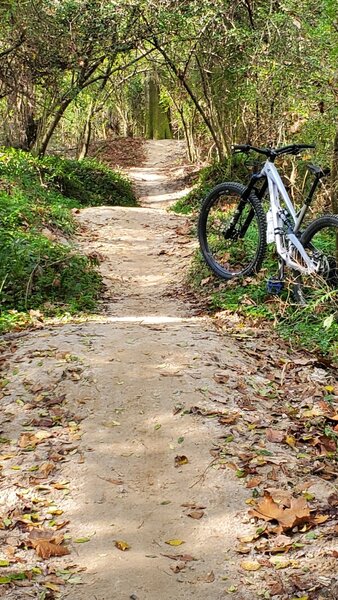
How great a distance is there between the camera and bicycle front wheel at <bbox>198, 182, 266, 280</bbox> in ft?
21.4

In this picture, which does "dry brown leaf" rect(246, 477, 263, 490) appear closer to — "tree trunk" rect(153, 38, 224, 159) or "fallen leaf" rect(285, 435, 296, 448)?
"fallen leaf" rect(285, 435, 296, 448)

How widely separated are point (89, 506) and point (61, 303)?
333cm

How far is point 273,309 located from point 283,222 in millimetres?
774

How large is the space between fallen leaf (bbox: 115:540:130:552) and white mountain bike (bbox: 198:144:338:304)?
255 cm

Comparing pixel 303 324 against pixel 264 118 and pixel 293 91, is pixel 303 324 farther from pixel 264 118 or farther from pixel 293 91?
pixel 264 118

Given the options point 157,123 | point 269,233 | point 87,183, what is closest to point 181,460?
point 269,233

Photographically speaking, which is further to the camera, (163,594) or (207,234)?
(207,234)

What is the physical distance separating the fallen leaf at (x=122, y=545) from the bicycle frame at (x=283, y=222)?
10.1 ft

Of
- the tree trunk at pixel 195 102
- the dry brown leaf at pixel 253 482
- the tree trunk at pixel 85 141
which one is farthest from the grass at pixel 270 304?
the tree trunk at pixel 85 141

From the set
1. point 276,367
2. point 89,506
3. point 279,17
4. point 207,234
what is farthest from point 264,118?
point 89,506

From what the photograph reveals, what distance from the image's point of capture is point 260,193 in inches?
250

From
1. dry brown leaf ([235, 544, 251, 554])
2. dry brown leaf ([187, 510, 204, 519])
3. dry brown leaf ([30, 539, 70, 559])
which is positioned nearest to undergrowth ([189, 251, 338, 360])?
dry brown leaf ([187, 510, 204, 519])

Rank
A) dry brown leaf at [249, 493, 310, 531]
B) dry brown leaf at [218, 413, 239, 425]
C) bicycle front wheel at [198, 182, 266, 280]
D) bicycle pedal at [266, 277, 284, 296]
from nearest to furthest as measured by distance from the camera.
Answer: dry brown leaf at [249, 493, 310, 531]
dry brown leaf at [218, 413, 239, 425]
bicycle pedal at [266, 277, 284, 296]
bicycle front wheel at [198, 182, 266, 280]

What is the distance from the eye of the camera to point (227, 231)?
6711mm
